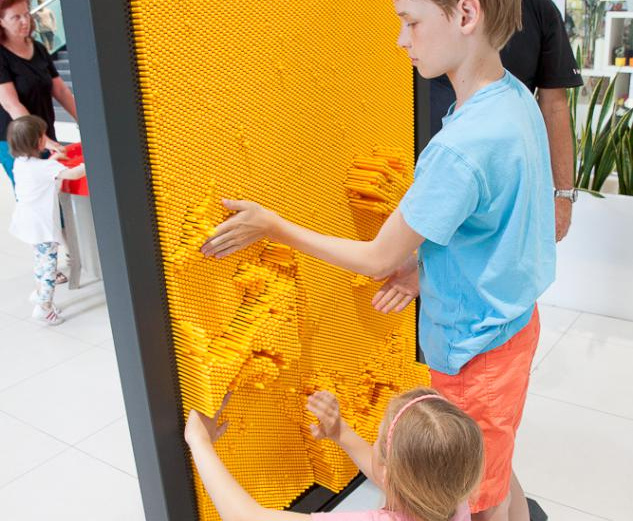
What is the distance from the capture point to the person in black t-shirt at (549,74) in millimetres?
2074

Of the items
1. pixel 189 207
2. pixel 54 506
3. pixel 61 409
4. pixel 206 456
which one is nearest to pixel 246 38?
pixel 189 207

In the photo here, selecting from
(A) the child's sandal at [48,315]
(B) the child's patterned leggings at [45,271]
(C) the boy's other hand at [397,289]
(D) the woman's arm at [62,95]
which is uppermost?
(D) the woman's arm at [62,95]

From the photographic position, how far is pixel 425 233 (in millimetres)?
1143

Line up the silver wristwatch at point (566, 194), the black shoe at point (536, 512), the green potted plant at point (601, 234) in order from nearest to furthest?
the black shoe at point (536, 512)
the silver wristwatch at point (566, 194)
the green potted plant at point (601, 234)

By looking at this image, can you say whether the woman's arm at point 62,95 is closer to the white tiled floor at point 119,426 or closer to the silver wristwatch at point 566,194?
the white tiled floor at point 119,426

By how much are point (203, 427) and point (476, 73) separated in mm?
820

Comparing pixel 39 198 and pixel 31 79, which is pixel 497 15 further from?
pixel 31 79

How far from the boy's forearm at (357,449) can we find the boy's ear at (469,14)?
80 centimetres

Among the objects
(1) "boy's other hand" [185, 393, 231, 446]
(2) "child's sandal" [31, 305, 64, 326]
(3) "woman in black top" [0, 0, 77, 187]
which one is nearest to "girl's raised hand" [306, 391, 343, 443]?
(1) "boy's other hand" [185, 393, 231, 446]

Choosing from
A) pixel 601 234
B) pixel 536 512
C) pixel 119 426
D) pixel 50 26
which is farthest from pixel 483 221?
pixel 50 26

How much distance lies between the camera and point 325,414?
144 cm

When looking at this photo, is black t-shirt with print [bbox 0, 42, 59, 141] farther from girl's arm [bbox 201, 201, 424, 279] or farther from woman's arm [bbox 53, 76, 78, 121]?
girl's arm [bbox 201, 201, 424, 279]

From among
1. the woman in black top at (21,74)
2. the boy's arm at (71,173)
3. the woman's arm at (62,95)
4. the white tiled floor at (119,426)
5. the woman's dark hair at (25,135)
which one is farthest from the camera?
the woman's arm at (62,95)

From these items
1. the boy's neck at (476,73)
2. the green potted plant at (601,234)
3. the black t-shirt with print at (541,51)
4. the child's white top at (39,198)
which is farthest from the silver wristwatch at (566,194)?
the child's white top at (39,198)
